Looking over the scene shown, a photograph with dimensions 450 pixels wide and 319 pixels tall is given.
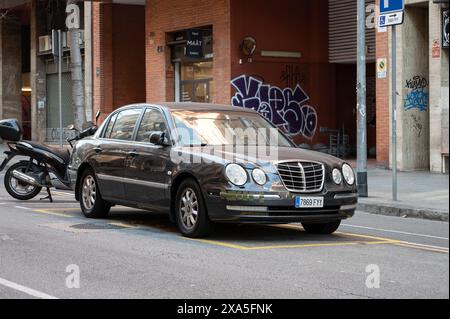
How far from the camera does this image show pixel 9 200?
14.1 metres

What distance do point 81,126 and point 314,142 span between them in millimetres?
7760

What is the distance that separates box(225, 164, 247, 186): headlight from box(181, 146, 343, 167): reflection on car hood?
100mm

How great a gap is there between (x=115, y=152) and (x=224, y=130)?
1.72 m

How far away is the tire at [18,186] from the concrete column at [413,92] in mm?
9348

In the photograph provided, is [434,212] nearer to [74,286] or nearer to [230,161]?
[230,161]

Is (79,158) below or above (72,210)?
above

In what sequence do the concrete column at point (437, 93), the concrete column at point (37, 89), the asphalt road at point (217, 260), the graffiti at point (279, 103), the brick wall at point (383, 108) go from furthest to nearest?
1. the concrete column at point (37, 89)
2. the graffiti at point (279, 103)
3. the brick wall at point (383, 108)
4. the concrete column at point (437, 93)
5. the asphalt road at point (217, 260)

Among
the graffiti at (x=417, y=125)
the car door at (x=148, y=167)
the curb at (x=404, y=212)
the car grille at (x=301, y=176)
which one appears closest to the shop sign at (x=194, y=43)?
the graffiti at (x=417, y=125)

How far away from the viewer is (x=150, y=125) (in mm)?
10477

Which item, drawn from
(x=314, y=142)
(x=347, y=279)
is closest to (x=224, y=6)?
(x=314, y=142)

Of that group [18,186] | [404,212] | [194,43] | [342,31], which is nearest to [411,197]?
[404,212]

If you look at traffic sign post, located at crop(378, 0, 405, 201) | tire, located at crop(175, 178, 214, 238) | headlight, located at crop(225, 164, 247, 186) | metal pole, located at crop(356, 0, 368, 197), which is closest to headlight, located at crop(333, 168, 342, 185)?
headlight, located at crop(225, 164, 247, 186)

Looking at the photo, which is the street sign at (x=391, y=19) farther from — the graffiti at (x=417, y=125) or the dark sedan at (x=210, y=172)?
the graffiti at (x=417, y=125)

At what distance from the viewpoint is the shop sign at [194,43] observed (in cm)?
2373
